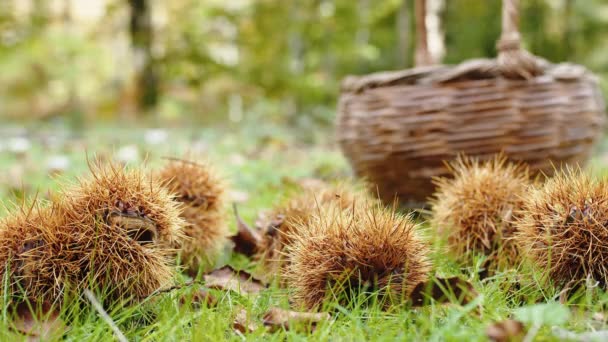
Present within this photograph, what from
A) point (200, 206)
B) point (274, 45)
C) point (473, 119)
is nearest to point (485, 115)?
point (473, 119)

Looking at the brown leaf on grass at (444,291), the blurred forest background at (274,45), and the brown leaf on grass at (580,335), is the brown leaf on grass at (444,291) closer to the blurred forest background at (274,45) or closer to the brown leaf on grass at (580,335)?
the brown leaf on grass at (580,335)

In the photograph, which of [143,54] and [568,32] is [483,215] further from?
[143,54]

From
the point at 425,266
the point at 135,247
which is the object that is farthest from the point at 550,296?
the point at 135,247

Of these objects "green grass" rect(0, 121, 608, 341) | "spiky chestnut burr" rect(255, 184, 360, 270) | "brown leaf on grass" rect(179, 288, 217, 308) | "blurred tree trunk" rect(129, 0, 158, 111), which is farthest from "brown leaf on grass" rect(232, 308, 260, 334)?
"blurred tree trunk" rect(129, 0, 158, 111)

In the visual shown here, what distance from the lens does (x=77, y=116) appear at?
729cm

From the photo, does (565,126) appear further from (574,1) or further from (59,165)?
(574,1)

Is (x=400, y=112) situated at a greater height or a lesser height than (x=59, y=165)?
greater

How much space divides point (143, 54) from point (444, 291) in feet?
28.0

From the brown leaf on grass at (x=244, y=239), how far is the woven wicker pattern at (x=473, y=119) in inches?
28.9

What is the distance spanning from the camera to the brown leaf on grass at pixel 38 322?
1.06 meters

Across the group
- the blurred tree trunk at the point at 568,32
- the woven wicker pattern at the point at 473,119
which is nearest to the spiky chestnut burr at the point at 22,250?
the woven wicker pattern at the point at 473,119

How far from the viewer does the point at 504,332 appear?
88 cm

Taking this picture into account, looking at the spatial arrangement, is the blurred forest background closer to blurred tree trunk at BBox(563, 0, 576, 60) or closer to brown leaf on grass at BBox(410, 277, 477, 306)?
blurred tree trunk at BBox(563, 0, 576, 60)

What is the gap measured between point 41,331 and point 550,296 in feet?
3.42
